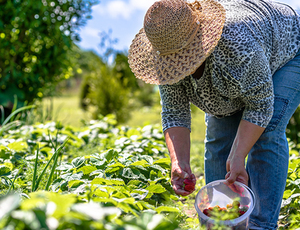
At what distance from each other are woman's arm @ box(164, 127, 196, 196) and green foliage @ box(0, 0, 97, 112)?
2526mm

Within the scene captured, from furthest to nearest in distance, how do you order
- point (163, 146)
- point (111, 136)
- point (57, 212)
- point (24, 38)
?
point (24, 38)
point (111, 136)
point (163, 146)
point (57, 212)

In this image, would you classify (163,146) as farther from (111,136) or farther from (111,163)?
(111,163)

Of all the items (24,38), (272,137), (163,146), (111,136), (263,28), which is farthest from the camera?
(24,38)

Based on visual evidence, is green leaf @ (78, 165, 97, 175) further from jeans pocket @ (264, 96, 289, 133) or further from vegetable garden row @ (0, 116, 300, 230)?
jeans pocket @ (264, 96, 289, 133)

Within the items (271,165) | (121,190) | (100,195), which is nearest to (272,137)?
(271,165)

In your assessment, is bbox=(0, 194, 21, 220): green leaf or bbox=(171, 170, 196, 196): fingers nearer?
bbox=(0, 194, 21, 220): green leaf

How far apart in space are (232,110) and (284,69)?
1.19 ft

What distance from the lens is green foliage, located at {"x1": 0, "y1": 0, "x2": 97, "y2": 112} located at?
345 cm

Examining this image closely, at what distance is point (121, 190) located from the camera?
127cm

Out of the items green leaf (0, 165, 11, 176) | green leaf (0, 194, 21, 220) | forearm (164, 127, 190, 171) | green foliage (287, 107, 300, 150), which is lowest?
green foliage (287, 107, 300, 150)

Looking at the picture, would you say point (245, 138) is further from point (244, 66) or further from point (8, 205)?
point (8, 205)

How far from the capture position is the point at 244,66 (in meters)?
1.33

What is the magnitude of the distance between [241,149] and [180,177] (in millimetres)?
345

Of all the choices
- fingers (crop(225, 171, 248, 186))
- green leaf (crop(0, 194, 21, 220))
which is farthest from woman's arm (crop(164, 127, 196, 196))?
green leaf (crop(0, 194, 21, 220))
